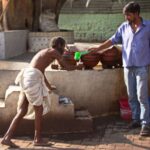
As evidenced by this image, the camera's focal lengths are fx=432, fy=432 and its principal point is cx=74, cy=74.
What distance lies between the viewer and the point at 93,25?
15039 millimetres

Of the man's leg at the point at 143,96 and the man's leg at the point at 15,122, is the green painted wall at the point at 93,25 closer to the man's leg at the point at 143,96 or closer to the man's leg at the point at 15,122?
the man's leg at the point at 143,96

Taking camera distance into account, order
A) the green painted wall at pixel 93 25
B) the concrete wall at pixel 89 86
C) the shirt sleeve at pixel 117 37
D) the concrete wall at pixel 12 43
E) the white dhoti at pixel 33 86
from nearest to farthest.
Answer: the white dhoti at pixel 33 86 → the shirt sleeve at pixel 117 37 → the concrete wall at pixel 89 86 → the concrete wall at pixel 12 43 → the green painted wall at pixel 93 25

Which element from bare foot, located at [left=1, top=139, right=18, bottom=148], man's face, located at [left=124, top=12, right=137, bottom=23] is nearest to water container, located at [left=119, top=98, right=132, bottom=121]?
man's face, located at [left=124, top=12, right=137, bottom=23]

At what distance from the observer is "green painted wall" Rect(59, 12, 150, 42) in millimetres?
14766

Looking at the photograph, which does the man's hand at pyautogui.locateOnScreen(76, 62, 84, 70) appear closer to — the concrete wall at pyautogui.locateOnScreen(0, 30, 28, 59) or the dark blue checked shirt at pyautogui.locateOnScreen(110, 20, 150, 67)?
the dark blue checked shirt at pyautogui.locateOnScreen(110, 20, 150, 67)

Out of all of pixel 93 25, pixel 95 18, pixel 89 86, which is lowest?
pixel 89 86

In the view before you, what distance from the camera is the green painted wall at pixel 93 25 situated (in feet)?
48.4

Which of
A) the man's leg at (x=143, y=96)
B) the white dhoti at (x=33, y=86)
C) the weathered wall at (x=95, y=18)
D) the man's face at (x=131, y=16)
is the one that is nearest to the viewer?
the white dhoti at (x=33, y=86)

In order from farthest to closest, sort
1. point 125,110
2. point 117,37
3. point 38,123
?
point 125,110, point 117,37, point 38,123

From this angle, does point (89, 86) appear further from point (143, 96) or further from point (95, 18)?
point (95, 18)

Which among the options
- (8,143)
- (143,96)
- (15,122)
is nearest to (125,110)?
(143,96)

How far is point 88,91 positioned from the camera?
25.1 ft

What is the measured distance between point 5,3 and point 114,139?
15.9 feet

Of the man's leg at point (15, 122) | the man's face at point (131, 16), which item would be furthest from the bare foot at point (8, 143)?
the man's face at point (131, 16)
